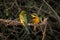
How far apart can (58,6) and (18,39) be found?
66 centimetres

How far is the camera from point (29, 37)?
2367mm

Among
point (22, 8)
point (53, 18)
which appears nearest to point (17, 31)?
point (22, 8)

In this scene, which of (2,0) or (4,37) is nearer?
(4,37)

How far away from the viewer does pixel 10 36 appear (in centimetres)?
240

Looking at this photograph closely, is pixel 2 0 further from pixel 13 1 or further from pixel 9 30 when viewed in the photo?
pixel 9 30

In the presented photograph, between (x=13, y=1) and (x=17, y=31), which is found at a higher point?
(x=13, y=1)

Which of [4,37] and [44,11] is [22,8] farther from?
[4,37]

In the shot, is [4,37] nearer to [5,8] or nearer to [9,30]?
[9,30]

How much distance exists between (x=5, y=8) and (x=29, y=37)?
1.44 feet

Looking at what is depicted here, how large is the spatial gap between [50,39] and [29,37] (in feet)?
0.91

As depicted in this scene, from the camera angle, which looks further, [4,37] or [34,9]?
[34,9]

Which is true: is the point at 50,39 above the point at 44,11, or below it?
below

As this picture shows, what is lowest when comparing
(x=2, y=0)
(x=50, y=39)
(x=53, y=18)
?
(x=50, y=39)

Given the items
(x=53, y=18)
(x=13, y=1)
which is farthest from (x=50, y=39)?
(x=13, y=1)
